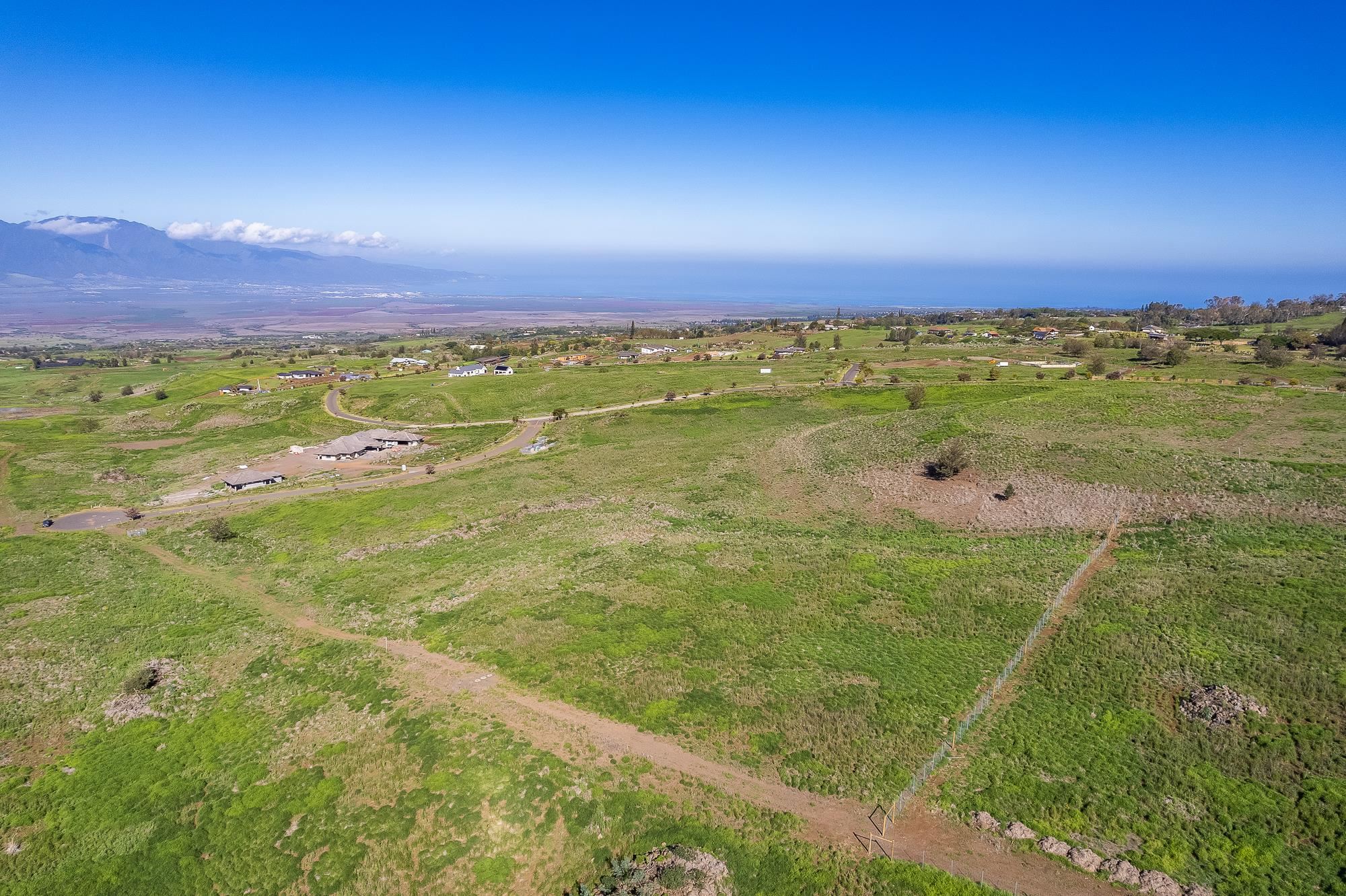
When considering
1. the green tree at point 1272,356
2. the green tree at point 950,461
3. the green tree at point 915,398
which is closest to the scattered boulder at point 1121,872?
the green tree at point 950,461

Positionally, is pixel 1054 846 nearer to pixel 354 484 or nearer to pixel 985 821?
pixel 985 821

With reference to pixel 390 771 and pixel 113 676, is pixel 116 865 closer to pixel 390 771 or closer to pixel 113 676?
pixel 390 771

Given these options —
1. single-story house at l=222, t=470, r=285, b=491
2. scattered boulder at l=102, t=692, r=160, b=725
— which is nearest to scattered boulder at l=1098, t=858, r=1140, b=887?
scattered boulder at l=102, t=692, r=160, b=725

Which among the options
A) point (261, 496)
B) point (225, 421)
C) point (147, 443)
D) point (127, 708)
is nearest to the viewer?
point (127, 708)

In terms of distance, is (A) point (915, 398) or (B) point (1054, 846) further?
(A) point (915, 398)

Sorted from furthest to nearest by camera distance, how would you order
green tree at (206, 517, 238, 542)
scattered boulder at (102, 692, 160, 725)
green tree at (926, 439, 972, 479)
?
green tree at (926, 439, 972, 479), green tree at (206, 517, 238, 542), scattered boulder at (102, 692, 160, 725)

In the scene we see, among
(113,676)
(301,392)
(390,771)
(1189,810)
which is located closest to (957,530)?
(1189,810)

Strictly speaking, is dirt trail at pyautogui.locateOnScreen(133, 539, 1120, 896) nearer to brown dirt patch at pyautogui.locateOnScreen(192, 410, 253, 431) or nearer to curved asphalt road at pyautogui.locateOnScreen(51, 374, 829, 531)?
curved asphalt road at pyautogui.locateOnScreen(51, 374, 829, 531)

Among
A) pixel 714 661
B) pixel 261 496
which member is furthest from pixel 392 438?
pixel 714 661
